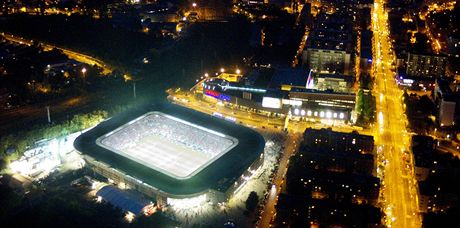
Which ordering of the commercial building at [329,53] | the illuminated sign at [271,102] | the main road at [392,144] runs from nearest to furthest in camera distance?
1. the main road at [392,144]
2. the illuminated sign at [271,102]
3. the commercial building at [329,53]

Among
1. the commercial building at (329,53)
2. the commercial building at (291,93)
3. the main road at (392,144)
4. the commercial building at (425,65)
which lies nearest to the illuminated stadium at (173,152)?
the commercial building at (291,93)

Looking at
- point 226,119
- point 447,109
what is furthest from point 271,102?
point 447,109

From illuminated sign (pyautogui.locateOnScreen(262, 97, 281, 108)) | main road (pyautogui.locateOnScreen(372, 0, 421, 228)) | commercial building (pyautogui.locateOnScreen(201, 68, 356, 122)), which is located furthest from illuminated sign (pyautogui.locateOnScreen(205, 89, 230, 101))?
main road (pyautogui.locateOnScreen(372, 0, 421, 228))

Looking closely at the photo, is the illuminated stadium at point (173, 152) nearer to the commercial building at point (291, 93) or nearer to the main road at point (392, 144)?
the commercial building at point (291, 93)

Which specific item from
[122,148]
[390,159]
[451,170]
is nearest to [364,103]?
[390,159]

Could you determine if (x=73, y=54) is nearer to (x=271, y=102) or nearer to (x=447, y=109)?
(x=271, y=102)
